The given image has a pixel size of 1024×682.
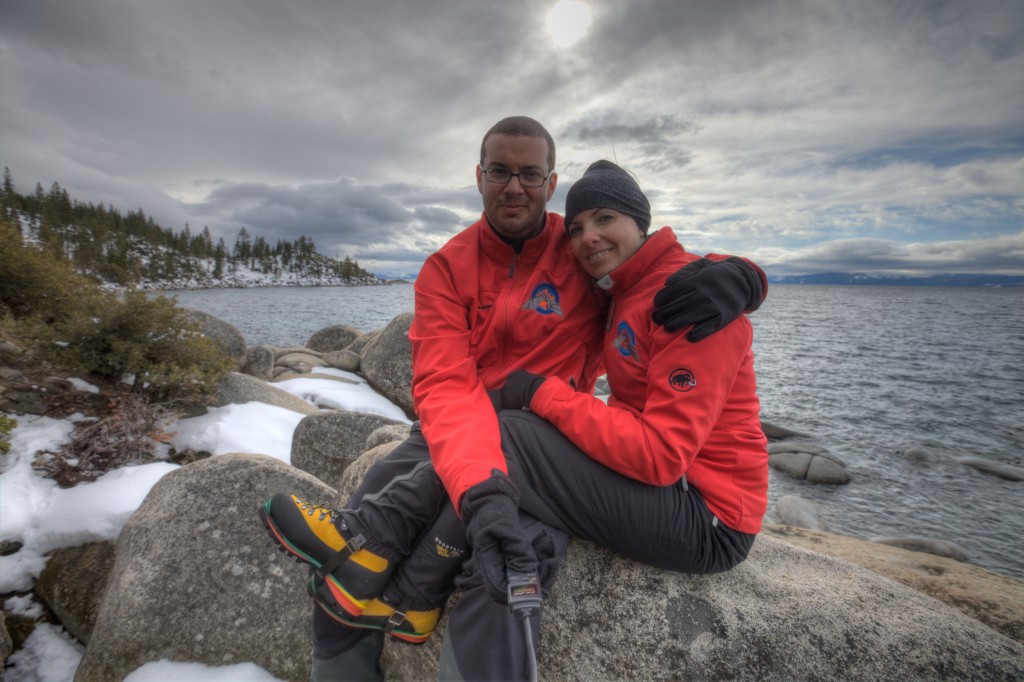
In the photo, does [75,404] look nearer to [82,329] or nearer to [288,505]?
[82,329]

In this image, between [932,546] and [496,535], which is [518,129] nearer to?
[496,535]

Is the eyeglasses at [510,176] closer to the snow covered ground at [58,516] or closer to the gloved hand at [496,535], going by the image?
the gloved hand at [496,535]

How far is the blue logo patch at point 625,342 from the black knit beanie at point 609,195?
0.73 meters

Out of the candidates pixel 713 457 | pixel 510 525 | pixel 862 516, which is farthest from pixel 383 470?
pixel 862 516

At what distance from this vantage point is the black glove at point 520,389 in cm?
253

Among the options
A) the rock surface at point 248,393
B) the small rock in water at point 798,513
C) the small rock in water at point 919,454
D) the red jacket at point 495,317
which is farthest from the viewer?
the small rock in water at point 919,454

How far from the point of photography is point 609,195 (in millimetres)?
2713

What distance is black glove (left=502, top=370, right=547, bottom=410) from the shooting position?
2.53 m

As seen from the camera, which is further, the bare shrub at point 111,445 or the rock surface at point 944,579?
the bare shrub at point 111,445

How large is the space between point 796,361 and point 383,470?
28.1 metres

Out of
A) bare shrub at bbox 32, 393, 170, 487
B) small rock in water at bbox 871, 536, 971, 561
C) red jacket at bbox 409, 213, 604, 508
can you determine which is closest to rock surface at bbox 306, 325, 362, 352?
bare shrub at bbox 32, 393, 170, 487

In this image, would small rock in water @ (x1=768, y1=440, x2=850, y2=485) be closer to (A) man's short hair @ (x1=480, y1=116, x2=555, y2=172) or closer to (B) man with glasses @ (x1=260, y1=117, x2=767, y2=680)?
(B) man with glasses @ (x1=260, y1=117, x2=767, y2=680)

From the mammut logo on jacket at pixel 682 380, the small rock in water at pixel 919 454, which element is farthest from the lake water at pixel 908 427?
the mammut logo on jacket at pixel 682 380

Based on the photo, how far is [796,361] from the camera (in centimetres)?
2509
